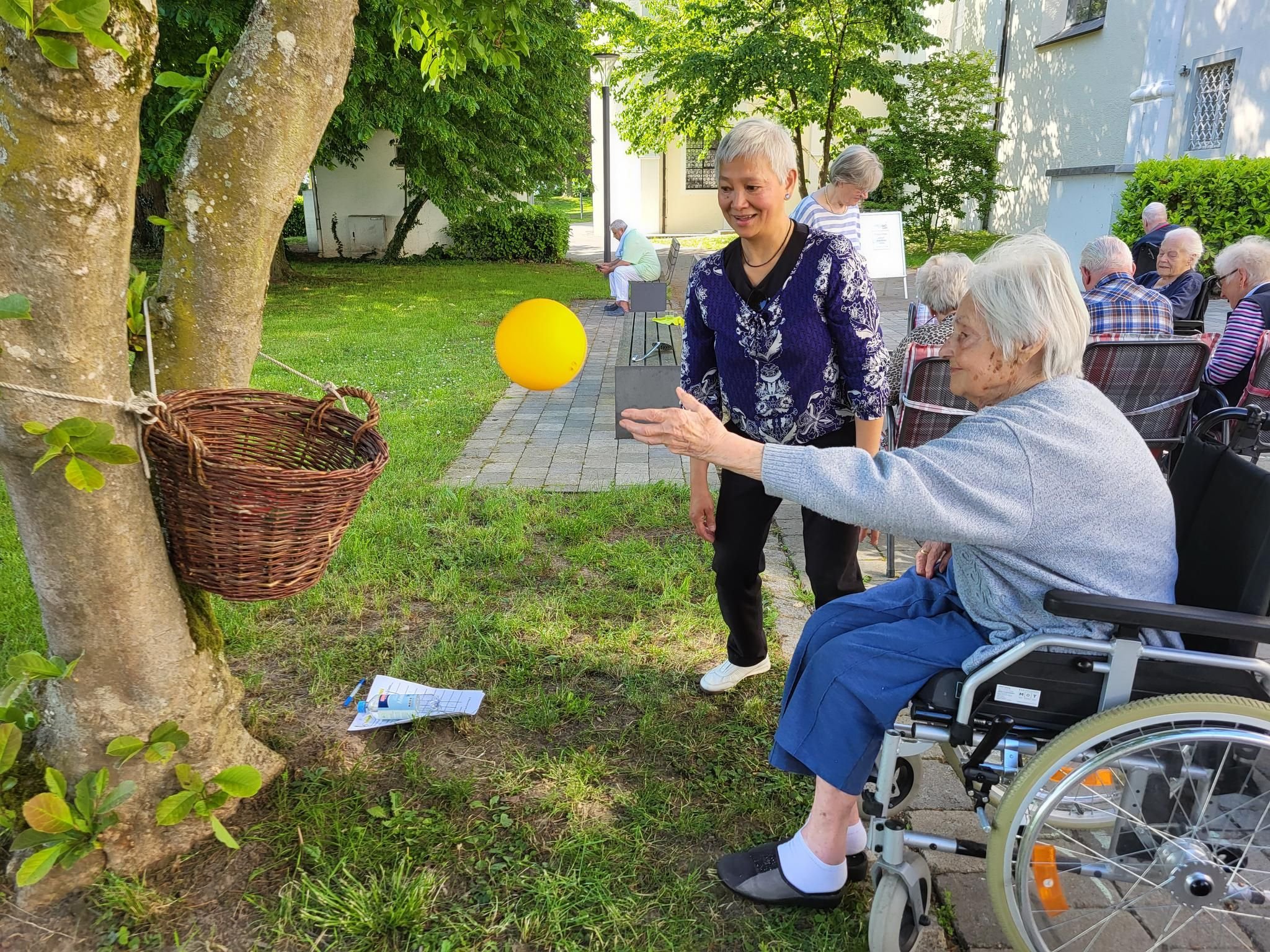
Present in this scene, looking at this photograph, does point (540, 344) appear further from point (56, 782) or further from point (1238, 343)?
point (1238, 343)

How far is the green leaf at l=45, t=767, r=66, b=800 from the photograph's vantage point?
1.92 m

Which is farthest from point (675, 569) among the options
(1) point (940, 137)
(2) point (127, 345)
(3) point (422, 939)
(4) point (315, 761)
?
(1) point (940, 137)

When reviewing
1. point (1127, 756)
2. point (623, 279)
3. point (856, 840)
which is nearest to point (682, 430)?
point (1127, 756)

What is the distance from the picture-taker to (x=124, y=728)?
2141 mm

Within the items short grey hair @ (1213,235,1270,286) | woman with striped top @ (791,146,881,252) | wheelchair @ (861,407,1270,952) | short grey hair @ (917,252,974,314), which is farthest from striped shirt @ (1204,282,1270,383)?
wheelchair @ (861,407,1270,952)

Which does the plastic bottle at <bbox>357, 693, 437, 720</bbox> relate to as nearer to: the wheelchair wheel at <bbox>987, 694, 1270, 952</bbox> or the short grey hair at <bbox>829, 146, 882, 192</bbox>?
the wheelchair wheel at <bbox>987, 694, 1270, 952</bbox>

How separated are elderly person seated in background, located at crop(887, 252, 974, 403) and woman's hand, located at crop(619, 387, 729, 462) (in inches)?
94.7

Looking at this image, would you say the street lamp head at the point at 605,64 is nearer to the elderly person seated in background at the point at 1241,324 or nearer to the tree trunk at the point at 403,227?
the tree trunk at the point at 403,227

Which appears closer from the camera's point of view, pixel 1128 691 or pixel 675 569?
pixel 1128 691

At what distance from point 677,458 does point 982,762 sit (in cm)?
398

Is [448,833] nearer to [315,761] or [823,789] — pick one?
[315,761]

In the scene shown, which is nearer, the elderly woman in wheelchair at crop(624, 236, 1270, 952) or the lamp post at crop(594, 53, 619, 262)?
the elderly woman in wheelchair at crop(624, 236, 1270, 952)

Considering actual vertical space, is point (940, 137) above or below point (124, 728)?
above

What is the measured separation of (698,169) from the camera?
91.6ft
